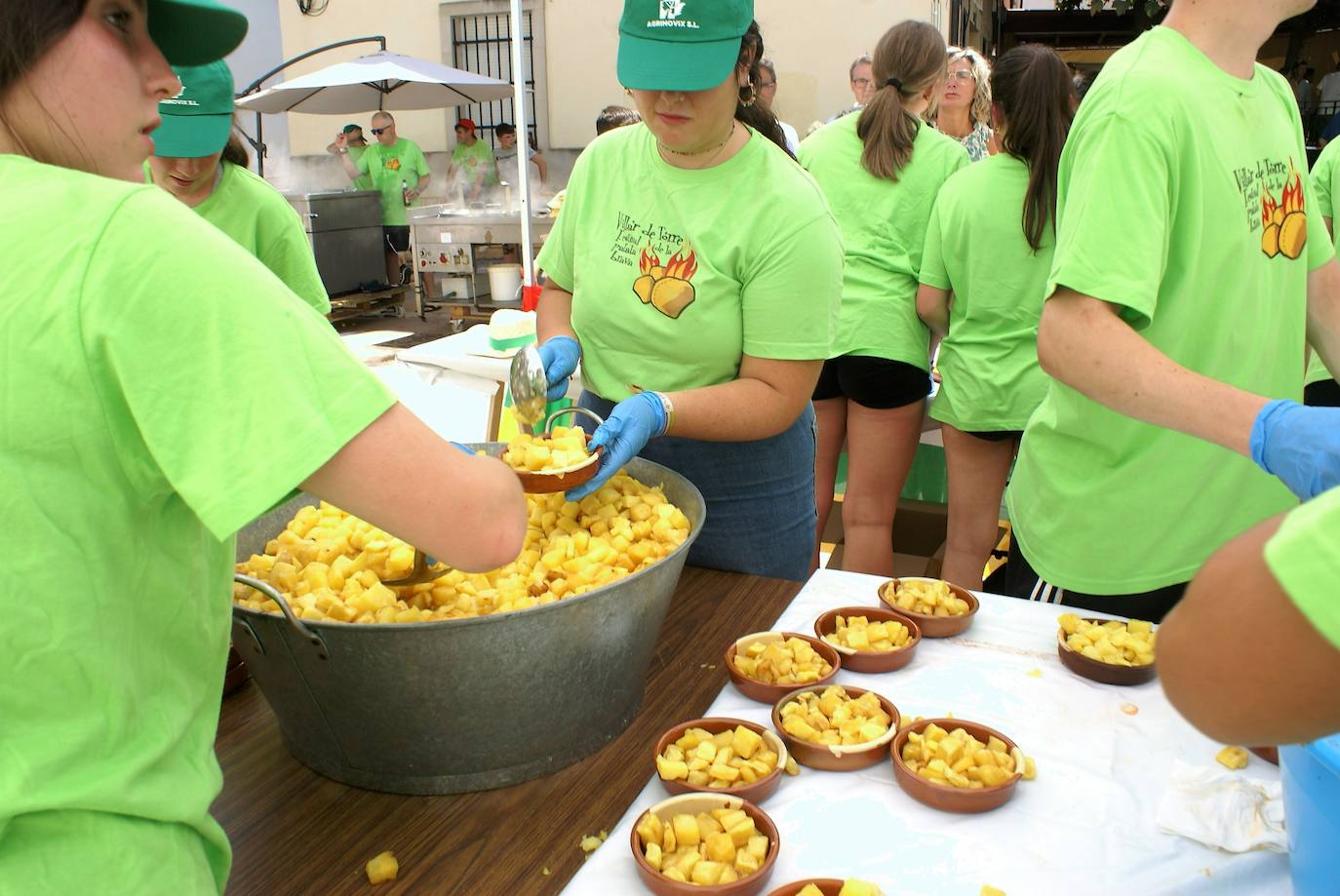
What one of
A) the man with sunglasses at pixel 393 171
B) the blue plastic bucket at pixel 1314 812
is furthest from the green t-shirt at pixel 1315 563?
the man with sunglasses at pixel 393 171

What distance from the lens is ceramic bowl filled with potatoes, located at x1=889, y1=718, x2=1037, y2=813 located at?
1079 mm

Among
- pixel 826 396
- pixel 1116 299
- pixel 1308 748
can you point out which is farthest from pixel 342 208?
pixel 1308 748

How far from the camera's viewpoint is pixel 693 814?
104 cm

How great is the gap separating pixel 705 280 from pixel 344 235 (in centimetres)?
630

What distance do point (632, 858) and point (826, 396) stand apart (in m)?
2.55

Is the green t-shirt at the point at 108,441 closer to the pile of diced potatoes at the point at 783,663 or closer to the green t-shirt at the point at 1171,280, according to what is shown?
the pile of diced potatoes at the point at 783,663

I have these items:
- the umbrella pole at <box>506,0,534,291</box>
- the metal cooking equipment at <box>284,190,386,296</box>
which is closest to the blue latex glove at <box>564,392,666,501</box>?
the umbrella pole at <box>506,0,534,291</box>

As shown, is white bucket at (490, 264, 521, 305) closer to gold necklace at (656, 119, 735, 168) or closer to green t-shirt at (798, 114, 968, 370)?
green t-shirt at (798, 114, 968, 370)

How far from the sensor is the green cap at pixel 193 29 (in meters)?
0.83

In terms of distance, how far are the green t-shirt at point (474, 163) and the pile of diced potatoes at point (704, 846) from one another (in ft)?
32.7

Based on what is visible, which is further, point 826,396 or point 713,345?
point 826,396

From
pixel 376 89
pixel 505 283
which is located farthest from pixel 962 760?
pixel 376 89

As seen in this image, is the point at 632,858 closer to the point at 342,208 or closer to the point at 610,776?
the point at 610,776

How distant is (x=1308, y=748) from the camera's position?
2.61 feet
